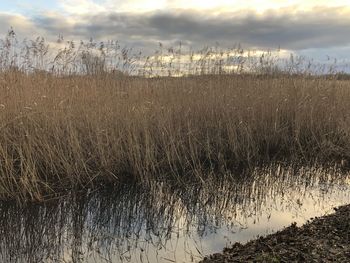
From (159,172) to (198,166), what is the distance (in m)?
0.65

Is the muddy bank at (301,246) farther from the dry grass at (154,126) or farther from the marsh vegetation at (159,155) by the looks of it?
the dry grass at (154,126)

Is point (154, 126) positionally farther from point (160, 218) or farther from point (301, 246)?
point (301, 246)

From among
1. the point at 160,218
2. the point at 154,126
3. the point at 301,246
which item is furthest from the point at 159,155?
the point at 301,246

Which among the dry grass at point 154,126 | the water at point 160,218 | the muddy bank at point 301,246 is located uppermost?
the dry grass at point 154,126

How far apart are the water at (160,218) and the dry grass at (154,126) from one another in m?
0.42

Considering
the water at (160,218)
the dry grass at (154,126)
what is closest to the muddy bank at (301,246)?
the water at (160,218)

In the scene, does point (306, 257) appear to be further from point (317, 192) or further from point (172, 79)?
point (172, 79)

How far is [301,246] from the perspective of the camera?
11.2 ft

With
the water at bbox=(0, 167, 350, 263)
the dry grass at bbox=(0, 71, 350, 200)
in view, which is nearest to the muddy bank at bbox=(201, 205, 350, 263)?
the water at bbox=(0, 167, 350, 263)

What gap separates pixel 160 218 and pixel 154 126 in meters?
2.13

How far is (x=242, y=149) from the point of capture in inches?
278

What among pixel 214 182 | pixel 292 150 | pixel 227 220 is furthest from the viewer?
pixel 292 150

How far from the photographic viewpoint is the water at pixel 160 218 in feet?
12.3

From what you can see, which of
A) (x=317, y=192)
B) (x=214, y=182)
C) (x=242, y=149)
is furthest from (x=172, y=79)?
(x=317, y=192)
